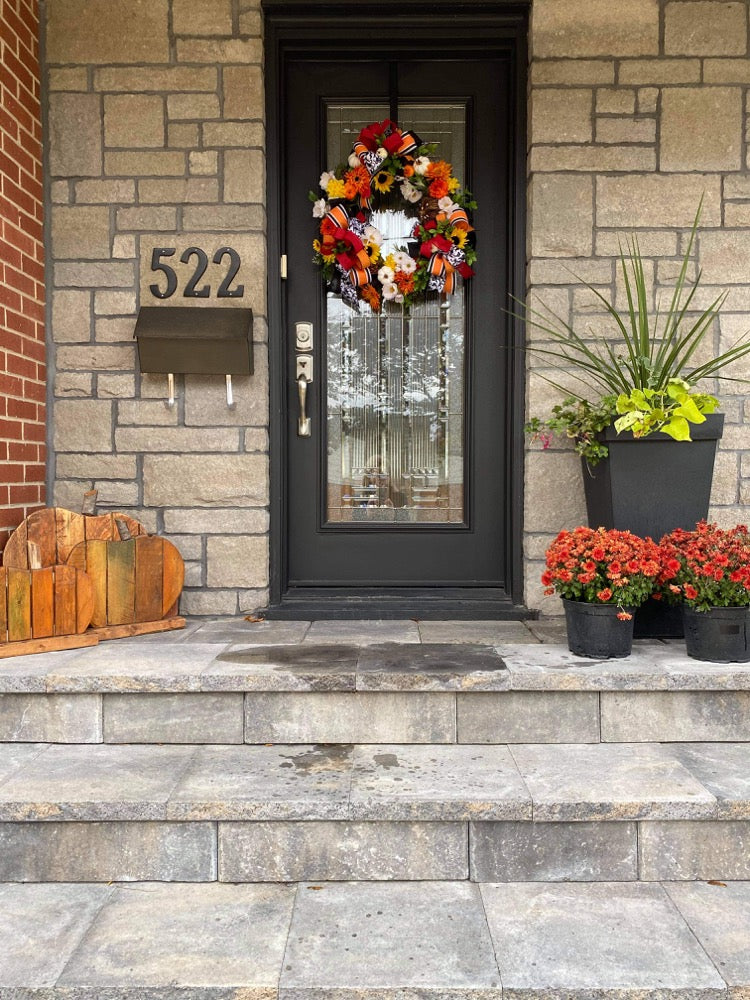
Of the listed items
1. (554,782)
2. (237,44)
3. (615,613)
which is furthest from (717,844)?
(237,44)

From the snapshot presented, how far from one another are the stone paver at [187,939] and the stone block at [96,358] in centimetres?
193

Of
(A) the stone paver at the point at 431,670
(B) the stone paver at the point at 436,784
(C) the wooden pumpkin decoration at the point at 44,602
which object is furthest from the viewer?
(C) the wooden pumpkin decoration at the point at 44,602

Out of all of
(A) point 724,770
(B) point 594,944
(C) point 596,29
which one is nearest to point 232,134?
(C) point 596,29

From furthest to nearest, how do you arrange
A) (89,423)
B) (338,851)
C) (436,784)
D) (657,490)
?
(89,423), (657,490), (436,784), (338,851)

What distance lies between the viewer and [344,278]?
3.24 m

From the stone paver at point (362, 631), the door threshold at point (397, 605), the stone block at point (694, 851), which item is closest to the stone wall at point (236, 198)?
the door threshold at point (397, 605)

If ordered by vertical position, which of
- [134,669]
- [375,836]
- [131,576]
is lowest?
[375,836]

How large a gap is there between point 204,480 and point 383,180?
138 cm

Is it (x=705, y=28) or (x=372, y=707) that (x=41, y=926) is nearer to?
(x=372, y=707)

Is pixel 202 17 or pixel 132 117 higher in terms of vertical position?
pixel 202 17

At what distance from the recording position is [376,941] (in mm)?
1662

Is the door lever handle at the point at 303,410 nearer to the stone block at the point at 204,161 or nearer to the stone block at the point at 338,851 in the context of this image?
the stone block at the point at 204,161

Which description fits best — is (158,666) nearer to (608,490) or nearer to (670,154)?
(608,490)

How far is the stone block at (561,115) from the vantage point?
3033 mm
